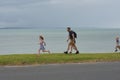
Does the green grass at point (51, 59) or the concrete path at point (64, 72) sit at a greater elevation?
the green grass at point (51, 59)

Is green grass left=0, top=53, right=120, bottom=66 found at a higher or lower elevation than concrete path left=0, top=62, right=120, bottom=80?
higher

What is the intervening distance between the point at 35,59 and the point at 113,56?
4.31 meters

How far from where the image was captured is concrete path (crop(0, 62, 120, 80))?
16609 millimetres

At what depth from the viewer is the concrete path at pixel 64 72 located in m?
16.6

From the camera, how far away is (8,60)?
22484 millimetres

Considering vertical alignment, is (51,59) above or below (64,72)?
above

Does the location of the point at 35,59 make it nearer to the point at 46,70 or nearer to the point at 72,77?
the point at 46,70

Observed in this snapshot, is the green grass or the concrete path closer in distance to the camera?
the concrete path

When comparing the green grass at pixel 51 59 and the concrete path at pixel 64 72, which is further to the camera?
the green grass at pixel 51 59

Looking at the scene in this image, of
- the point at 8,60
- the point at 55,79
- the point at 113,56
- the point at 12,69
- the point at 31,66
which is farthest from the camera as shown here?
the point at 113,56

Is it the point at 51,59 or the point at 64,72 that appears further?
the point at 51,59

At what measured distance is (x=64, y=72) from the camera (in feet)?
59.2

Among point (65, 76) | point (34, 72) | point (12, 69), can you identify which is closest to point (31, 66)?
point (12, 69)

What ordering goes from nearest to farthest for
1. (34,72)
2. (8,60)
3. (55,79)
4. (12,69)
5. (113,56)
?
(55,79), (34,72), (12,69), (8,60), (113,56)
